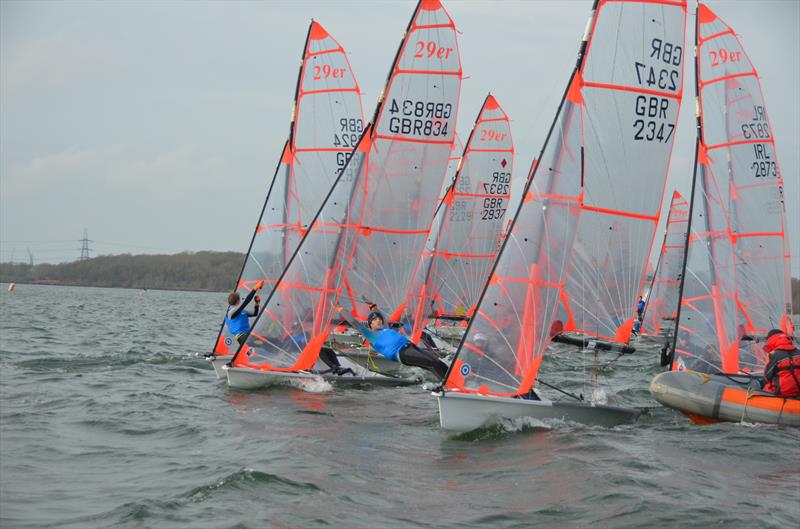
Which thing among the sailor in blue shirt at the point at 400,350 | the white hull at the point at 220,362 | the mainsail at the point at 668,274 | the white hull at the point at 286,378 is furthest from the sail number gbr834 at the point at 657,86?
the mainsail at the point at 668,274

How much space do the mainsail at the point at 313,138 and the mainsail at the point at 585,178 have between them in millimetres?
7127

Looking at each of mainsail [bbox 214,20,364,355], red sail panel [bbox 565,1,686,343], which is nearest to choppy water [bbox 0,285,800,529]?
red sail panel [bbox 565,1,686,343]

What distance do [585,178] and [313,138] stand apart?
24.9ft

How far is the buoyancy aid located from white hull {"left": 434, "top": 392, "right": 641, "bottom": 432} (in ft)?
8.84

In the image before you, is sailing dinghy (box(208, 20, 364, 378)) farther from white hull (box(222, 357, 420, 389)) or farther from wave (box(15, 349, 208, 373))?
white hull (box(222, 357, 420, 389))

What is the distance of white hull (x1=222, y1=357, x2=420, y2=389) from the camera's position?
41.7 ft

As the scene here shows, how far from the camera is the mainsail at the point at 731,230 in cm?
1409

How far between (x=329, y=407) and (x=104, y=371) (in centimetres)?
473

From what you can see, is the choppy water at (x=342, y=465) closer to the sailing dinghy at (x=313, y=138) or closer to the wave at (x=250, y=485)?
the wave at (x=250, y=485)

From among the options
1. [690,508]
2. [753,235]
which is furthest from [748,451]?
[753,235]

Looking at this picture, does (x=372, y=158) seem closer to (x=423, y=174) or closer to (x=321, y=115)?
(x=423, y=174)

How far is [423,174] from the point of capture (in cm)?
1627

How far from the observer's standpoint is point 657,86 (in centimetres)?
1183

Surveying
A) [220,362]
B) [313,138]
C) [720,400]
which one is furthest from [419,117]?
[720,400]
